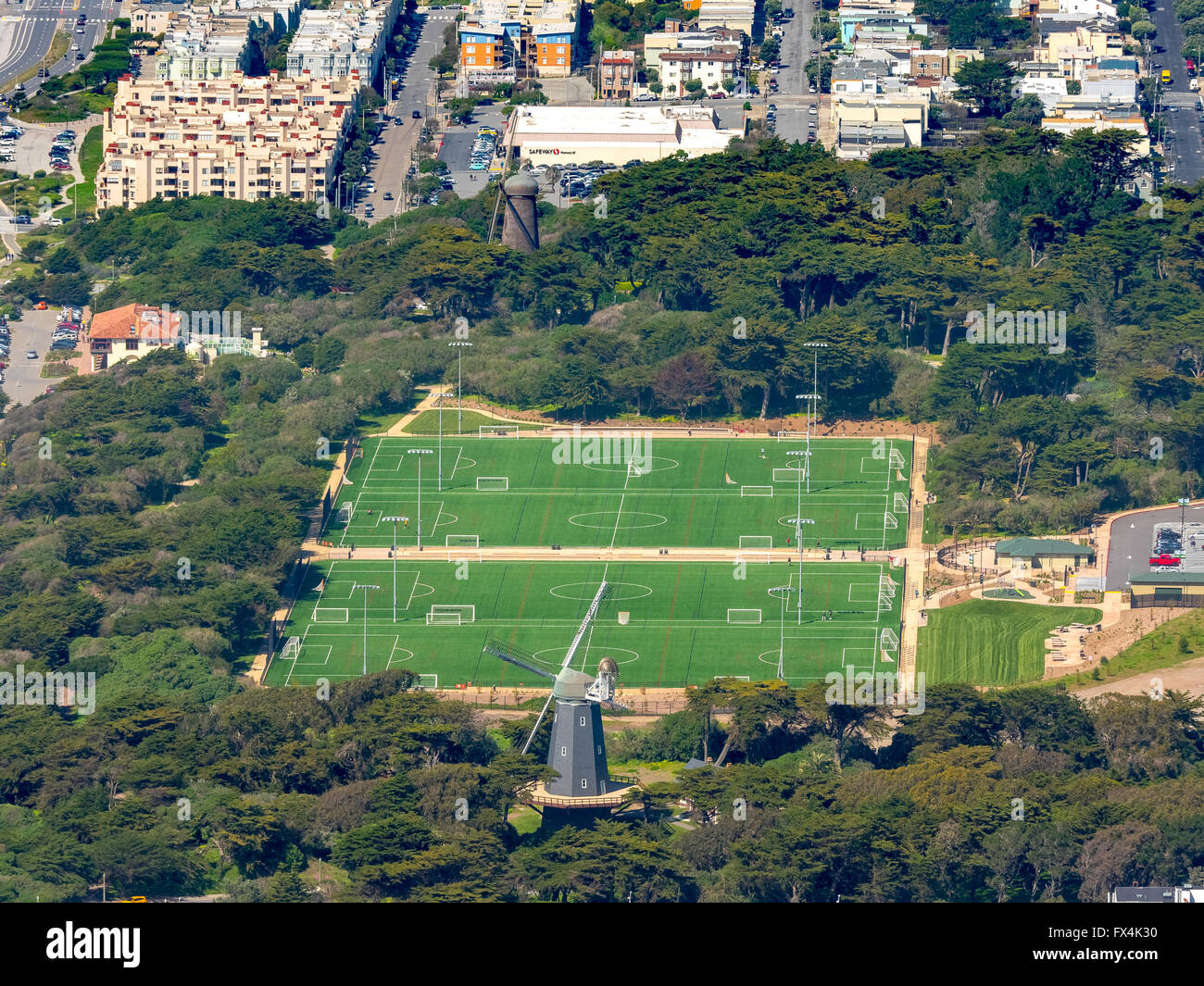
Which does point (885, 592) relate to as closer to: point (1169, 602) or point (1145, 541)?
point (1169, 602)

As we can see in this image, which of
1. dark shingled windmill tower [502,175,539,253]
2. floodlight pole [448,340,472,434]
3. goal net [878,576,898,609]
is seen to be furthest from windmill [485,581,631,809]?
dark shingled windmill tower [502,175,539,253]

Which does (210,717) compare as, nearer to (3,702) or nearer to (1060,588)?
(3,702)

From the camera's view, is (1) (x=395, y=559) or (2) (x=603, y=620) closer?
(2) (x=603, y=620)

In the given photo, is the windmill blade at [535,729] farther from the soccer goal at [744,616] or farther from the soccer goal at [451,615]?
the soccer goal at [744,616]

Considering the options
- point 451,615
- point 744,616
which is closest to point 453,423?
point 451,615

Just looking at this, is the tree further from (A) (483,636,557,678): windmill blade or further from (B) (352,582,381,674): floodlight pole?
(A) (483,636,557,678): windmill blade

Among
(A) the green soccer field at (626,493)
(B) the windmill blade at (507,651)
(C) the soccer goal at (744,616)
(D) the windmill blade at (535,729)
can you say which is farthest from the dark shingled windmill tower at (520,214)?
(D) the windmill blade at (535,729)
